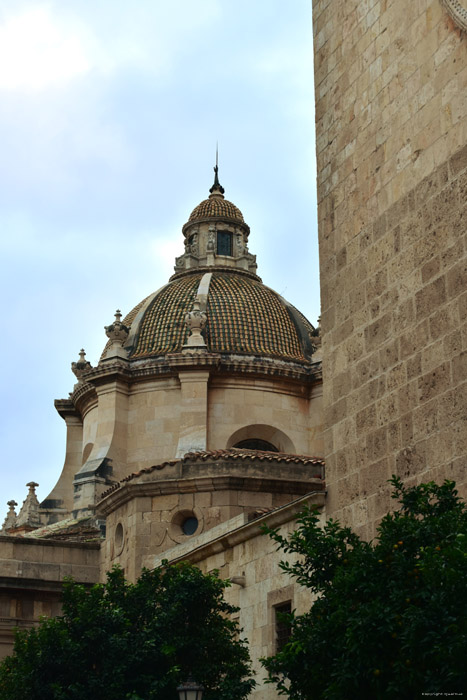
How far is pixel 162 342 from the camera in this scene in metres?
36.5

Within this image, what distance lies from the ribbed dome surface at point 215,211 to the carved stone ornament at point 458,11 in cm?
2963

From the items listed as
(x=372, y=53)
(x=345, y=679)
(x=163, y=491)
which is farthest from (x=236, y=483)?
(x=345, y=679)

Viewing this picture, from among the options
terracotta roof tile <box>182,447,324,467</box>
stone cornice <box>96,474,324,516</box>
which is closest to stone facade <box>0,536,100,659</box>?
stone cornice <box>96,474,324,516</box>

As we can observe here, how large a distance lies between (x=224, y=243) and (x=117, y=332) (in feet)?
22.5

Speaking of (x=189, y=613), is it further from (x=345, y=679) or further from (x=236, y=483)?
(x=236, y=483)

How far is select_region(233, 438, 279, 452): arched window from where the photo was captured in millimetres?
34812

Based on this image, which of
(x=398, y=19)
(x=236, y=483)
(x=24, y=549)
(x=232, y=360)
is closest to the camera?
(x=398, y=19)

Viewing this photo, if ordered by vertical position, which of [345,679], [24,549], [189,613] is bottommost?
[345,679]

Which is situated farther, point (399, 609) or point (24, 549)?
point (24, 549)

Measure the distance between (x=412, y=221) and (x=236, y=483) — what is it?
11.2m

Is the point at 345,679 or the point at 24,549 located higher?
the point at 24,549

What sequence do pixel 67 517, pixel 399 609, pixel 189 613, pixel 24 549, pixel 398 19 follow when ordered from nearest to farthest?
pixel 399 609 → pixel 398 19 → pixel 189 613 → pixel 24 549 → pixel 67 517

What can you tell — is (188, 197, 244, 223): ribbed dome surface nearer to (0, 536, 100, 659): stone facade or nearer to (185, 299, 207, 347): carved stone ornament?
(185, 299, 207, 347): carved stone ornament

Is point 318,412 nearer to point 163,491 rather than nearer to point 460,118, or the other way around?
point 163,491
